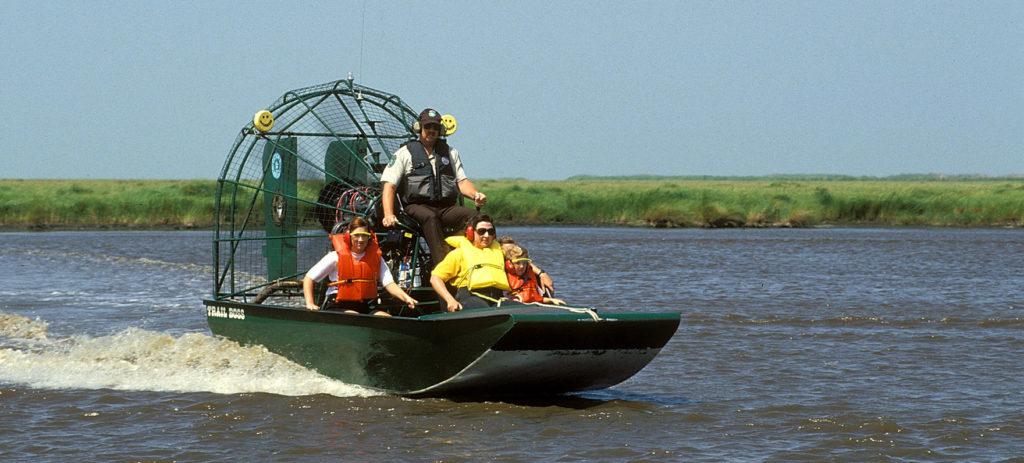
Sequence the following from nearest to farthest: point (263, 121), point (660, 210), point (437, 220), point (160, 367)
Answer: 1. point (437, 220)
2. point (263, 121)
3. point (160, 367)
4. point (660, 210)

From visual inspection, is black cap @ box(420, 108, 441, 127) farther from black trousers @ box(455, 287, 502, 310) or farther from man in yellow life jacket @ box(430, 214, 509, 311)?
black trousers @ box(455, 287, 502, 310)

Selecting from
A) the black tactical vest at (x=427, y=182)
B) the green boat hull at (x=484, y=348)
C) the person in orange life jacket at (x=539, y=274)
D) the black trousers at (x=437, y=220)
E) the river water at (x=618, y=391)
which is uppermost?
the black tactical vest at (x=427, y=182)

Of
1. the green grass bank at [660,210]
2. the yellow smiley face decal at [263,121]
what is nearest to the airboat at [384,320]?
the yellow smiley face decal at [263,121]

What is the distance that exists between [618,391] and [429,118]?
2.72 metres

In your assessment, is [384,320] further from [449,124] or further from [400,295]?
[449,124]

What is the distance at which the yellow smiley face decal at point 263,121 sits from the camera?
10.8 meters

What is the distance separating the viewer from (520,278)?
31.1 ft

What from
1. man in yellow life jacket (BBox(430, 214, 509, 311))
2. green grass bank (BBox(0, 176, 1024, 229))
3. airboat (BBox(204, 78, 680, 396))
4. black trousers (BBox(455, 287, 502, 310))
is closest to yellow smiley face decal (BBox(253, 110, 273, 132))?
airboat (BBox(204, 78, 680, 396))

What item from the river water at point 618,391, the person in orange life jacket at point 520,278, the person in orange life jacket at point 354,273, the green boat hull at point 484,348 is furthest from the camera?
the person in orange life jacket at point 520,278

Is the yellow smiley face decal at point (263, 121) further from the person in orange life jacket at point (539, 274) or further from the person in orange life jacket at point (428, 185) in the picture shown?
the person in orange life jacket at point (539, 274)

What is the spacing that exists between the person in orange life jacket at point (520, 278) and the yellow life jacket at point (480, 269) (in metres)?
0.12

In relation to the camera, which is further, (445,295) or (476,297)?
(476,297)

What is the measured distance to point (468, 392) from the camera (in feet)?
30.2

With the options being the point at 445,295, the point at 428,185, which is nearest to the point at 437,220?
the point at 428,185
